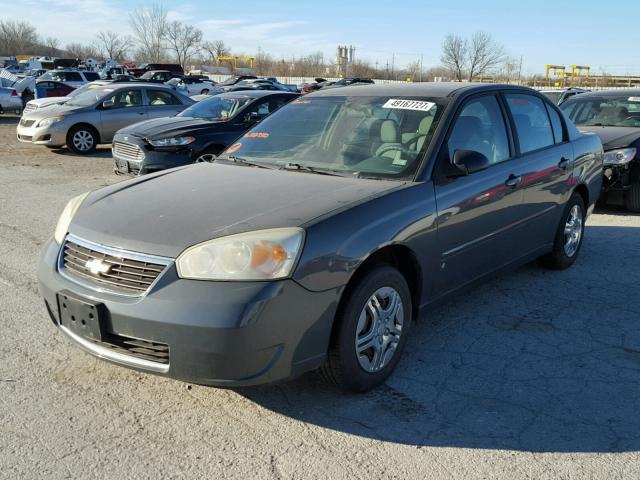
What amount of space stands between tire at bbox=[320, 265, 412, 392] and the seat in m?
0.90

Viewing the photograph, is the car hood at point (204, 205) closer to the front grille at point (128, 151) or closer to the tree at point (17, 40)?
the front grille at point (128, 151)

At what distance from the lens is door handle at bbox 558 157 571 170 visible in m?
5.20

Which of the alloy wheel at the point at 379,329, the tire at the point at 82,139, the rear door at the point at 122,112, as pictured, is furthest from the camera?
the rear door at the point at 122,112

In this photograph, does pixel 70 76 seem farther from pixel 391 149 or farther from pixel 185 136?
pixel 391 149

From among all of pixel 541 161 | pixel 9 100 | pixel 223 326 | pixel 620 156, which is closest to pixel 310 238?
pixel 223 326

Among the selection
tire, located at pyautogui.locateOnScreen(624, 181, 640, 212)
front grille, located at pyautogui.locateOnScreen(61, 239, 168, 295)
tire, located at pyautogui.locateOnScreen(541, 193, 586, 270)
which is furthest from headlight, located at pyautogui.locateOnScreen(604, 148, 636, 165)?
front grille, located at pyautogui.locateOnScreen(61, 239, 168, 295)

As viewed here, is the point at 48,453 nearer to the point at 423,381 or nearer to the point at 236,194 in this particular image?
the point at 236,194

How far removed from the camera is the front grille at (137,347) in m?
2.84

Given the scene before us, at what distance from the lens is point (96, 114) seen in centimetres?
1369

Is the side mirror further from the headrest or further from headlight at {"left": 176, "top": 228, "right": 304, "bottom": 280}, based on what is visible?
headlight at {"left": 176, "top": 228, "right": 304, "bottom": 280}

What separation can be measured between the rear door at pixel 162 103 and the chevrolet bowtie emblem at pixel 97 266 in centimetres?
1180

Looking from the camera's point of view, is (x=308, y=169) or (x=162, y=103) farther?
(x=162, y=103)

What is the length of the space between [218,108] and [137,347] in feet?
26.4

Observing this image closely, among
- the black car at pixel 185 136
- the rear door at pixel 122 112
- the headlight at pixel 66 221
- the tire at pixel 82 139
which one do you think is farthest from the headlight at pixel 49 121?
the headlight at pixel 66 221
